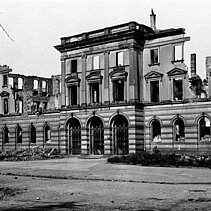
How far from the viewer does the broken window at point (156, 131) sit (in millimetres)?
33156

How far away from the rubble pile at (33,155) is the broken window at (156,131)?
8672 mm

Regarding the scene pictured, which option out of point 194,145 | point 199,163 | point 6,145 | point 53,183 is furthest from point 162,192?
point 6,145

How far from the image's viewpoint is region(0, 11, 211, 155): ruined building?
104 ft

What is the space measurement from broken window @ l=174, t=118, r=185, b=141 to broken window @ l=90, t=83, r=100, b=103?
7617 millimetres

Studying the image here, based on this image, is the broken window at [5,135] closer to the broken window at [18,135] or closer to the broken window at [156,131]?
the broken window at [18,135]

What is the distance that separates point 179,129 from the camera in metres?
33.5

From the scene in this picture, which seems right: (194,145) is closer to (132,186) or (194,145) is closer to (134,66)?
(134,66)

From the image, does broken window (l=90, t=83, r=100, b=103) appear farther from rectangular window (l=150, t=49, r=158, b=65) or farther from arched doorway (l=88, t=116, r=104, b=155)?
rectangular window (l=150, t=49, r=158, b=65)

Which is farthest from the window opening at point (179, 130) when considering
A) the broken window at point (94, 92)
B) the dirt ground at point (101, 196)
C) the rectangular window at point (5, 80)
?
the rectangular window at point (5, 80)

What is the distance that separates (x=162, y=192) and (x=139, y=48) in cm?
2243

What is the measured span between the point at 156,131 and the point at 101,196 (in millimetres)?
22091

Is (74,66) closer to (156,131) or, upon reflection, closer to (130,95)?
(130,95)

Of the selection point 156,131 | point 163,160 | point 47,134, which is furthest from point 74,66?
point 163,160

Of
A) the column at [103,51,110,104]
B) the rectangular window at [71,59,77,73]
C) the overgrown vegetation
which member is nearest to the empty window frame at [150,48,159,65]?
the column at [103,51,110,104]
